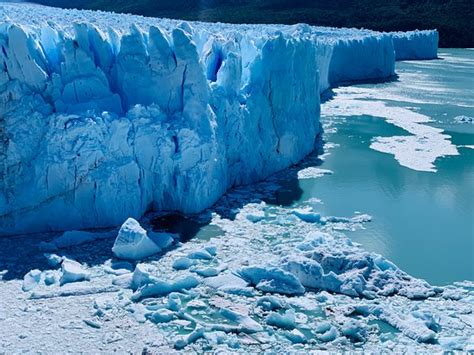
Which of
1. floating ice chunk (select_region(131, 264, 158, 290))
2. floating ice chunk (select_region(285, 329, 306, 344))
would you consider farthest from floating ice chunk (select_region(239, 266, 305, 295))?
floating ice chunk (select_region(131, 264, 158, 290))

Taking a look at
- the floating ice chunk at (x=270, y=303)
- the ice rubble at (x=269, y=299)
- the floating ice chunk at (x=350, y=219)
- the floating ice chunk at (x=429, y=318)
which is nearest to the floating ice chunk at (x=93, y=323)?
the ice rubble at (x=269, y=299)

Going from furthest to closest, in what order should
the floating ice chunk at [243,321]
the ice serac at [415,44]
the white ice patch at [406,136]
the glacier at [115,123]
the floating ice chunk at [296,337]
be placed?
the ice serac at [415,44], the white ice patch at [406,136], the glacier at [115,123], the floating ice chunk at [243,321], the floating ice chunk at [296,337]

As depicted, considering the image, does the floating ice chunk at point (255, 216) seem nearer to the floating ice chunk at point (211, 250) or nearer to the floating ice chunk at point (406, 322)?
the floating ice chunk at point (211, 250)

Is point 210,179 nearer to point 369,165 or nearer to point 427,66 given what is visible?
point 369,165

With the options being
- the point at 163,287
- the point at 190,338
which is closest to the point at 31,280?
the point at 163,287

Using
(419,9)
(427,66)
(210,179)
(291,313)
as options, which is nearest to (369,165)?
(210,179)

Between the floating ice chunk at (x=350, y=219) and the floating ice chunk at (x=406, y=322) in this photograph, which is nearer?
the floating ice chunk at (x=406, y=322)

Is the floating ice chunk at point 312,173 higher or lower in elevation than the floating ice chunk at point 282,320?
higher
